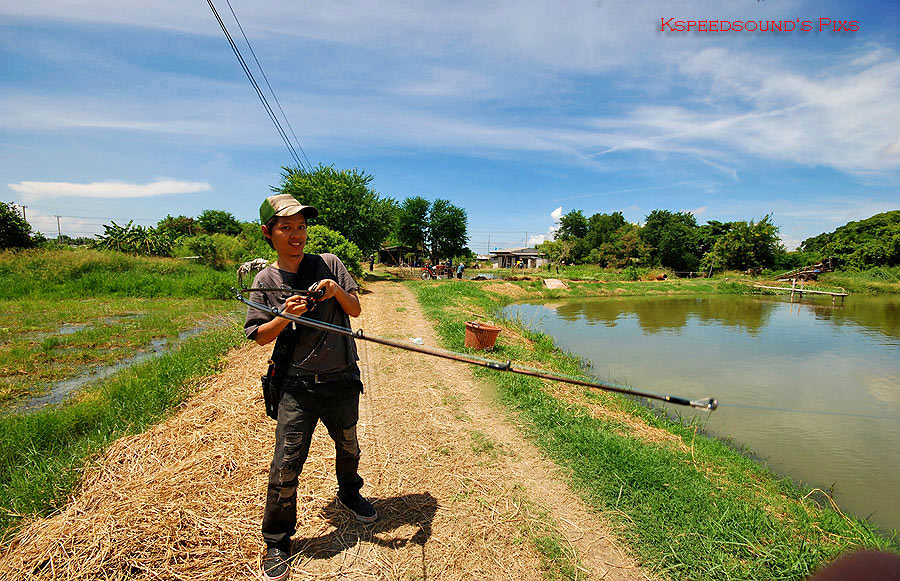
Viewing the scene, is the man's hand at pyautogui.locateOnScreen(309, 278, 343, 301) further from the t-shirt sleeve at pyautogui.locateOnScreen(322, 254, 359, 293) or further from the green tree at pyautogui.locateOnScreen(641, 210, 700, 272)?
the green tree at pyautogui.locateOnScreen(641, 210, 700, 272)

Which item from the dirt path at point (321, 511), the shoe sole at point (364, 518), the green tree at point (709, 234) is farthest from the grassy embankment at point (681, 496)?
the green tree at point (709, 234)

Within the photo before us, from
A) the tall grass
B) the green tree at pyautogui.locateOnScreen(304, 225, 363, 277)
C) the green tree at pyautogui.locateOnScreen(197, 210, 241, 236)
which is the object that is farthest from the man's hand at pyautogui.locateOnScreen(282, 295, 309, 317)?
the green tree at pyautogui.locateOnScreen(197, 210, 241, 236)

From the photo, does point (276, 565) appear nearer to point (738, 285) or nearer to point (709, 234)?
point (738, 285)

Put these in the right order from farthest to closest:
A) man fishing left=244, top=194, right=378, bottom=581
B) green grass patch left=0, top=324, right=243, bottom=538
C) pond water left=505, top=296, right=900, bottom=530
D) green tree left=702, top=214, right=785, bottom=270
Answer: green tree left=702, top=214, right=785, bottom=270 → pond water left=505, top=296, right=900, bottom=530 → green grass patch left=0, top=324, right=243, bottom=538 → man fishing left=244, top=194, right=378, bottom=581

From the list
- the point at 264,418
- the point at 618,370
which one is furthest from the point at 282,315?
the point at 618,370

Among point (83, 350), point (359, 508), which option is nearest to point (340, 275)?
point (359, 508)

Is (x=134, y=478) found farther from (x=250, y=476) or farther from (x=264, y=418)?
(x=264, y=418)

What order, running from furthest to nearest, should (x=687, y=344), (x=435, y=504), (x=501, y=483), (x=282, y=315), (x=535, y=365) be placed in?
(x=687, y=344)
(x=535, y=365)
(x=501, y=483)
(x=435, y=504)
(x=282, y=315)

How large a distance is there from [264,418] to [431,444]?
1899mm

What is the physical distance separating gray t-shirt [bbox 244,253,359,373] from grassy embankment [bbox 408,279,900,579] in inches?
105

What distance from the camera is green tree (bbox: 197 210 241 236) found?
185ft

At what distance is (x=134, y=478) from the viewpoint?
3348 mm

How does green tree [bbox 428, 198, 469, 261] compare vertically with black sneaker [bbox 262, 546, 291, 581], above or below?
above

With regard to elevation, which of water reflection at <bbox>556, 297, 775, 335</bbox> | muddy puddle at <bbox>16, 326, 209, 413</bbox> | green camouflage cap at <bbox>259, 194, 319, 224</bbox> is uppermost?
green camouflage cap at <bbox>259, 194, 319, 224</bbox>
